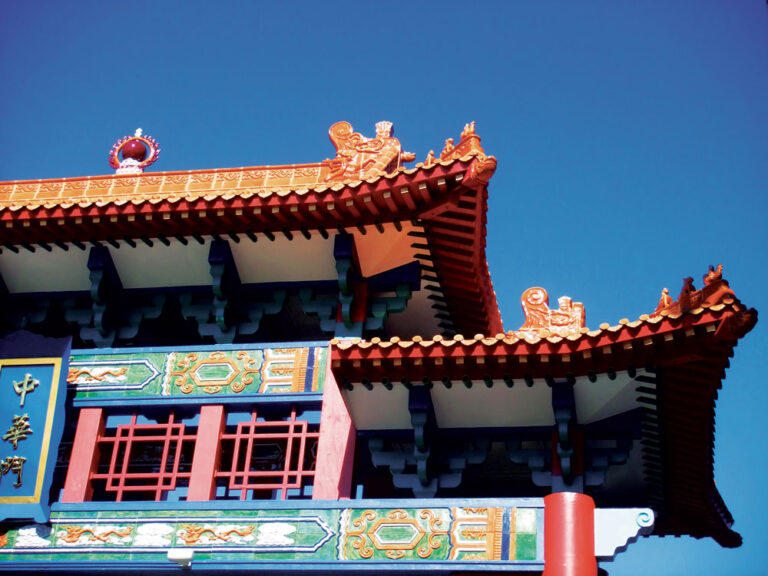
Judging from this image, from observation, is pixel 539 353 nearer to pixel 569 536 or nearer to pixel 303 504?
pixel 569 536

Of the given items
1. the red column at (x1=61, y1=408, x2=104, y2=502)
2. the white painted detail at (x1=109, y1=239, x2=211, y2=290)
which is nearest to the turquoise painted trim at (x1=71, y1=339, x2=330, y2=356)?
the red column at (x1=61, y1=408, x2=104, y2=502)

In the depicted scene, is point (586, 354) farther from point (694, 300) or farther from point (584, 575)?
point (584, 575)

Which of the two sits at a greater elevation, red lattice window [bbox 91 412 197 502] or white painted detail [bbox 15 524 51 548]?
red lattice window [bbox 91 412 197 502]

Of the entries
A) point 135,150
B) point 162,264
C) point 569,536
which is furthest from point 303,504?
point 135,150

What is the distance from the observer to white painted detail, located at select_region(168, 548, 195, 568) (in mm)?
13117

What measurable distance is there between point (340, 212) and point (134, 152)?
5376 mm

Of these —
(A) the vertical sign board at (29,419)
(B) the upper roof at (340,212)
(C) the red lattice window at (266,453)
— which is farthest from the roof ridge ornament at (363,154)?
(A) the vertical sign board at (29,419)

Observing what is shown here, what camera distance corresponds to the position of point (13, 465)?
46.0ft

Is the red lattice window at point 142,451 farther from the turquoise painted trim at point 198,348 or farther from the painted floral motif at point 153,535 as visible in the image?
the turquoise painted trim at point 198,348

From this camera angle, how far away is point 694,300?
12805 mm

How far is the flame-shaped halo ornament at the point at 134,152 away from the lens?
1894 cm

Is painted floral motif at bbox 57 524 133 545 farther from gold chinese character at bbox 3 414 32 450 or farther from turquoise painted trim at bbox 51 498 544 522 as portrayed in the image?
gold chinese character at bbox 3 414 32 450

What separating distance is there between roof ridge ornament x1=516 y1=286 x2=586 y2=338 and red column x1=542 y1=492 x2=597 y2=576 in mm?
3415

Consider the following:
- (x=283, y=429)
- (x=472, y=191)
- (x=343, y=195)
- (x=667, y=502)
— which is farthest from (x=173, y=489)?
(x=667, y=502)
